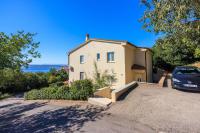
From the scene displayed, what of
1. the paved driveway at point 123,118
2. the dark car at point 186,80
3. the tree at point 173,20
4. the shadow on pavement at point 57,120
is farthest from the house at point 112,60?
the shadow on pavement at point 57,120

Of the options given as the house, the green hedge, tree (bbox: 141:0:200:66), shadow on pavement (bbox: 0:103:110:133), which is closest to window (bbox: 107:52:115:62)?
the house

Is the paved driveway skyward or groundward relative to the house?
groundward

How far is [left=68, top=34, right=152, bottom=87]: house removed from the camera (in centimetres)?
2013

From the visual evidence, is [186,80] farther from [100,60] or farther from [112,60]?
[100,60]

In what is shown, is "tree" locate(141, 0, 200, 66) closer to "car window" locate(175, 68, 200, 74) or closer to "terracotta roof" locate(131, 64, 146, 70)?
"car window" locate(175, 68, 200, 74)

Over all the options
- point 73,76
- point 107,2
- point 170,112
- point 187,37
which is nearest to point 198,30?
point 187,37

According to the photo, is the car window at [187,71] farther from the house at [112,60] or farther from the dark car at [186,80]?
the house at [112,60]

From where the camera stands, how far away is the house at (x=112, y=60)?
20.1 metres

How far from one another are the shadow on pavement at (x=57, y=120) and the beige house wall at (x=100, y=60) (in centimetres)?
1105

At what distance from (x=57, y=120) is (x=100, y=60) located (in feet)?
48.2

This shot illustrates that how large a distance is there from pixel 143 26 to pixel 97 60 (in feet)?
45.0

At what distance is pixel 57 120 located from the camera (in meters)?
8.02

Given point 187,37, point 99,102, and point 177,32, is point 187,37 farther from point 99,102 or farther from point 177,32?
point 99,102

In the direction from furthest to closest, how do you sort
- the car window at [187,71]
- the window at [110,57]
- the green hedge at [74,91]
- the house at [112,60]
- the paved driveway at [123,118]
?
1. the window at [110,57]
2. the house at [112,60]
3. the car window at [187,71]
4. the green hedge at [74,91]
5. the paved driveway at [123,118]
